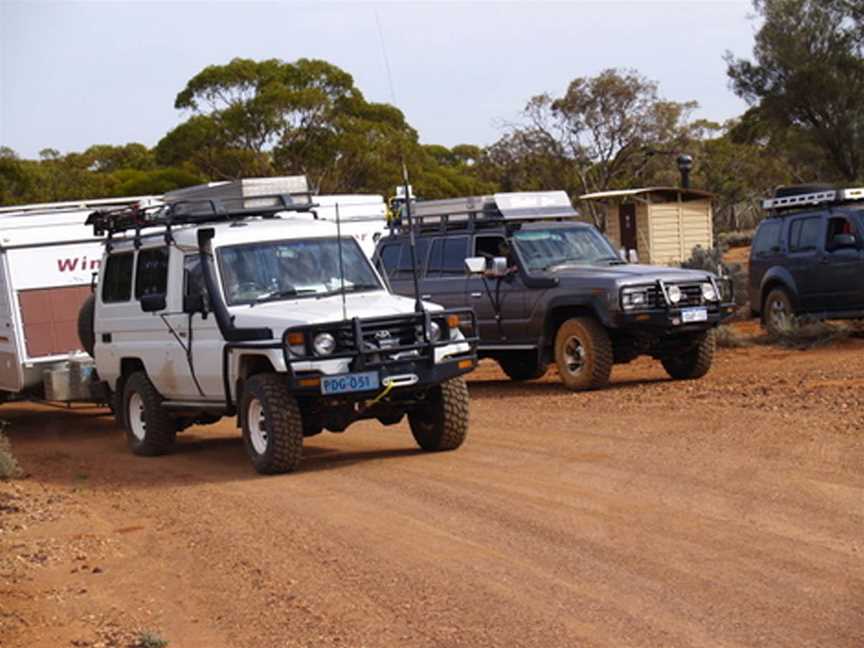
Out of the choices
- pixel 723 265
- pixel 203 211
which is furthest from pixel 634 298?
pixel 723 265

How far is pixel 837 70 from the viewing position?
1539 inches

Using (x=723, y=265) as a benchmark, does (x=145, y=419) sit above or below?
below

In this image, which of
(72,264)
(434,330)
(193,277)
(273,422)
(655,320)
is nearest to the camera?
(273,422)

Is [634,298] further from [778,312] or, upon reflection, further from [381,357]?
[778,312]

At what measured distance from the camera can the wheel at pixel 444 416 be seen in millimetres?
11125

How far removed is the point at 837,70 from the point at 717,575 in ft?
114

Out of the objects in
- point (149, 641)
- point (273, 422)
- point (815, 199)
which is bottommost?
point (149, 641)

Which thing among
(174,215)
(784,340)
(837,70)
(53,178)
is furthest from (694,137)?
(174,215)

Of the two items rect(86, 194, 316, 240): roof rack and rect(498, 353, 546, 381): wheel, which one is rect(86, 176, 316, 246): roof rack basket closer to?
rect(86, 194, 316, 240): roof rack

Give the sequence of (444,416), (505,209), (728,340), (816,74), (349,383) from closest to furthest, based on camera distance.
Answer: (349,383) < (444,416) < (505,209) < (728,340) < (816,74)

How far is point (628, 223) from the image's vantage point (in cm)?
4091

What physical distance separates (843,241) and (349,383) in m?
9.99

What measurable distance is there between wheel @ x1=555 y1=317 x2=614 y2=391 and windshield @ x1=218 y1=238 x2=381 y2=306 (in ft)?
11.7

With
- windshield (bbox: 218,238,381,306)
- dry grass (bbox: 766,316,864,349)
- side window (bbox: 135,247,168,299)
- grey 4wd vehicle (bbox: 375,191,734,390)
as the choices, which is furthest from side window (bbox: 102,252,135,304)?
dry grass (bbox: 766,316,864,349)
